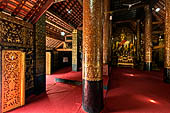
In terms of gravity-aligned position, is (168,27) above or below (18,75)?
above

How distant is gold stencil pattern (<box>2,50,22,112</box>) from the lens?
218 centimetres

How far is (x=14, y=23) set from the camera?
246 centimetres

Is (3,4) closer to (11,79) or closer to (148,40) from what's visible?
(11,79)

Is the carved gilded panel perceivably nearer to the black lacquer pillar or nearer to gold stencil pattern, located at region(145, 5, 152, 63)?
the black lacquer pillar

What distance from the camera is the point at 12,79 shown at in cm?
234

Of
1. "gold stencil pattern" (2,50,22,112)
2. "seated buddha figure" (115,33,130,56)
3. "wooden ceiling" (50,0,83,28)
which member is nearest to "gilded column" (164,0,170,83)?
"wooden ceiling" (50,0,83,28)

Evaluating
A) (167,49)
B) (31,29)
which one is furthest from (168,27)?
(31,29)

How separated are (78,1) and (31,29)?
3.21m

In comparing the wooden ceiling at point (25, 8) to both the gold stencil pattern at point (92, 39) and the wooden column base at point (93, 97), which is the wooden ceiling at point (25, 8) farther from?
the wooden column base at point (93, 97)

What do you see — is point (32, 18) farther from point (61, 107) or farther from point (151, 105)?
point (151, 105)

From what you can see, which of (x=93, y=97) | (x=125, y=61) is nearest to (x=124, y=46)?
(x=125, y=61)

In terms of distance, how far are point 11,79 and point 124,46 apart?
12760 mm

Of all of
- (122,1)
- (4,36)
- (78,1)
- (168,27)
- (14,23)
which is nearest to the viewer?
(4,36)

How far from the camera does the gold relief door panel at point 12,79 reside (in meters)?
2.19
